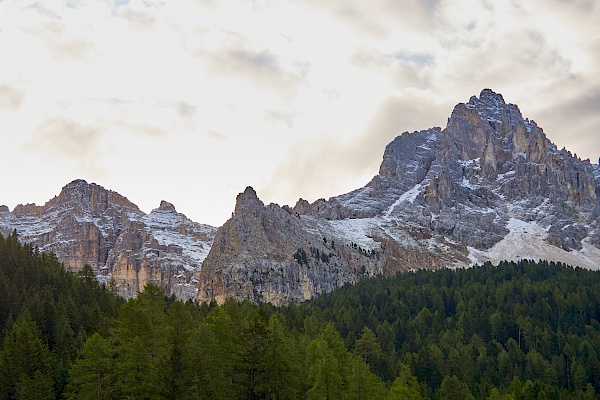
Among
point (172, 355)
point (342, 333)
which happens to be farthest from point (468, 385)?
point (172, 355)

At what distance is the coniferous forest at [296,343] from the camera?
62688 mm

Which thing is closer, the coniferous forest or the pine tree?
the pine tree

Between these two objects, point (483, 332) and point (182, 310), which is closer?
point (182, 310)

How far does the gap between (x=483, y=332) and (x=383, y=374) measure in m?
53.2

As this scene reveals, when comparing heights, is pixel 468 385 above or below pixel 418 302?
below

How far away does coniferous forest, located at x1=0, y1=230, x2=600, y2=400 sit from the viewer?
6269cm

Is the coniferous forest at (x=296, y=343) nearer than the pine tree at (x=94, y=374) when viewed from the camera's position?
No

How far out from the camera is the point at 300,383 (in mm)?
71812

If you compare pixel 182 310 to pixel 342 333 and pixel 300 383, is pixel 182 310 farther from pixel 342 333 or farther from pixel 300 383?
pixel 342 333

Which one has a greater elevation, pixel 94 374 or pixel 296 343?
pixel 296 343

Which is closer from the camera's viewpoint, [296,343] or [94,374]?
[94,374]

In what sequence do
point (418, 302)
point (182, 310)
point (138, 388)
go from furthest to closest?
point (418, 302), point (182, 310), point (138, 388)

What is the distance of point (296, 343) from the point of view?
302 ft

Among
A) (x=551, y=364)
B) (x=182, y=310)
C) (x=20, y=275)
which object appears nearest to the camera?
(x=182, y=310)
